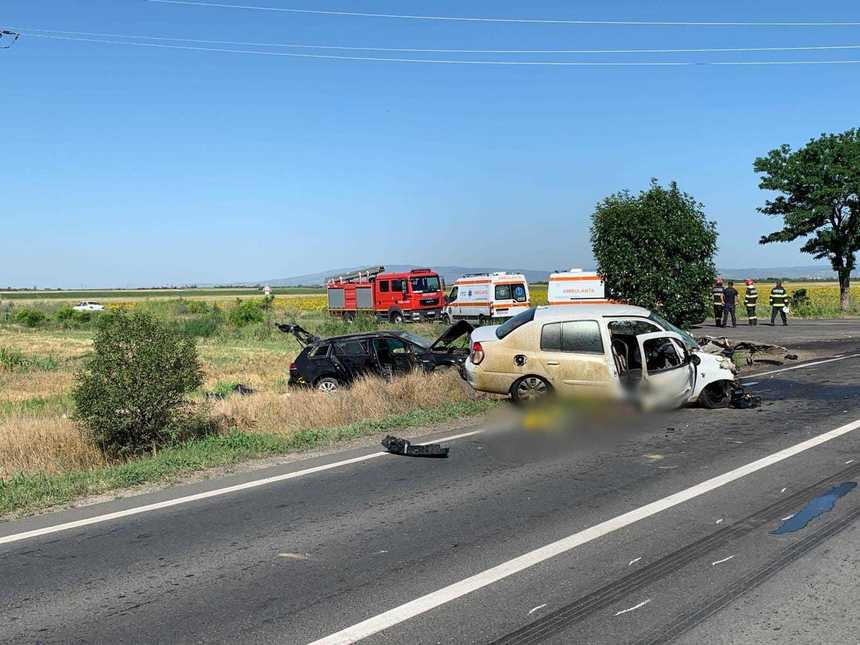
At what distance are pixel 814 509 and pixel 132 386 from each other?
8.15 meters

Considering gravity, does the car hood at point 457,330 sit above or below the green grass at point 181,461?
above

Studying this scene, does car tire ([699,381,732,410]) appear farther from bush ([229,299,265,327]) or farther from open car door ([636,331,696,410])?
bush ([229,299,265,327])

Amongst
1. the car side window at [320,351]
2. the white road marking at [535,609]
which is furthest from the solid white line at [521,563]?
the car side window at [320,351]

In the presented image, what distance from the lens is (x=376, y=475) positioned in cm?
822

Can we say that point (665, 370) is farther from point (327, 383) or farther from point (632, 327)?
point (327, 383)

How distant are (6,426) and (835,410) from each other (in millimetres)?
12366

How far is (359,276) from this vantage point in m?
50.4

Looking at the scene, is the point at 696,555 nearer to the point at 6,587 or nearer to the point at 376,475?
the point at 376,475

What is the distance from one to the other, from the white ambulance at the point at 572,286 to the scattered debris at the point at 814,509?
1933cm

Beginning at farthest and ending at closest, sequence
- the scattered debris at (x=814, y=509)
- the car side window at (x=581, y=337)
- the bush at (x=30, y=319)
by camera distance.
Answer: the bush at (x=30, y=319)
the car side window at (x=581, y=337)
the scattered debris at (x=814, y=509)

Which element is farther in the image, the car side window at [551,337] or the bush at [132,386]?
the car side window at [551,337]

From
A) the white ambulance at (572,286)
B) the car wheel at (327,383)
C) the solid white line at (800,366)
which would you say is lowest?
the solid white line at (800,366)

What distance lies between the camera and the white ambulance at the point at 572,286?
2694 cm

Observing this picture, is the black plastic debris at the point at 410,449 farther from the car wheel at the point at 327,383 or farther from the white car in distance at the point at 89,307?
the white car in distance at the point at 89,307
